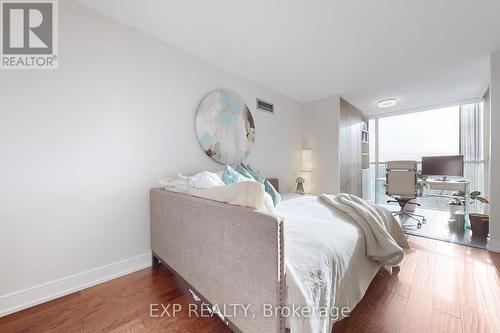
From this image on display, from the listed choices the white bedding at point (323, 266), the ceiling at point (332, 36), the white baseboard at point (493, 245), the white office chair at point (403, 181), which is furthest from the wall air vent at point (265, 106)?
the white baseboard at point (493, 245)

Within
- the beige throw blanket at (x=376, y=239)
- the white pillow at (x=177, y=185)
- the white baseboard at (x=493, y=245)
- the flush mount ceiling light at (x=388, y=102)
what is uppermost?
the flush mount ceiling light at (x=388, y=102)

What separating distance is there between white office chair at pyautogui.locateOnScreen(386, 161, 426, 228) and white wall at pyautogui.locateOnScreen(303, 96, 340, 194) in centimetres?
92

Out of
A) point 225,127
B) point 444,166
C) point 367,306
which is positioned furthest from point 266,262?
point 444,166

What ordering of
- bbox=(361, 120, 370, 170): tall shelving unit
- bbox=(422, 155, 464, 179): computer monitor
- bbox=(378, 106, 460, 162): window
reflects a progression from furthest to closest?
bbox=(361, 120, 370, 170): tall shelving unit
bbox=(378, 106, 460, 162): window
bbox=(422, 155, 464, 179): computer monitor

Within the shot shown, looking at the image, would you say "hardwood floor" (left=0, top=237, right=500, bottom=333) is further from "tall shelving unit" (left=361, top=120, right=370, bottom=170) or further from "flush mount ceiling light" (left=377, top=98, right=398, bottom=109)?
"tall shelving unit" (left=361, top=120, right=370, bottom=170)

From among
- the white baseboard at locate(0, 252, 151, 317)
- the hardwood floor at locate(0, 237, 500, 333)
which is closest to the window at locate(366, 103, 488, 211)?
the hardwood floor at locate(0, 237, 500, 333)

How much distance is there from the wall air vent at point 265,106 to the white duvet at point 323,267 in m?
2.14

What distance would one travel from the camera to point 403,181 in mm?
3365

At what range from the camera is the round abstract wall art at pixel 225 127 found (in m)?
2.38

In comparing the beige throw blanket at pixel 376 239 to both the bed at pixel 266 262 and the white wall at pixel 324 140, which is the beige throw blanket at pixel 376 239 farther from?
the white wall at pixel 324 140

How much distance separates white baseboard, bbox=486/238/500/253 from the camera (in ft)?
7.26

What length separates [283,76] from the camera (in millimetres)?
2955

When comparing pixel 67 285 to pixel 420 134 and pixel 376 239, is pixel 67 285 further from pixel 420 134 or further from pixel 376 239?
pixel 420 134

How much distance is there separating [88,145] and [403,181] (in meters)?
4.45
